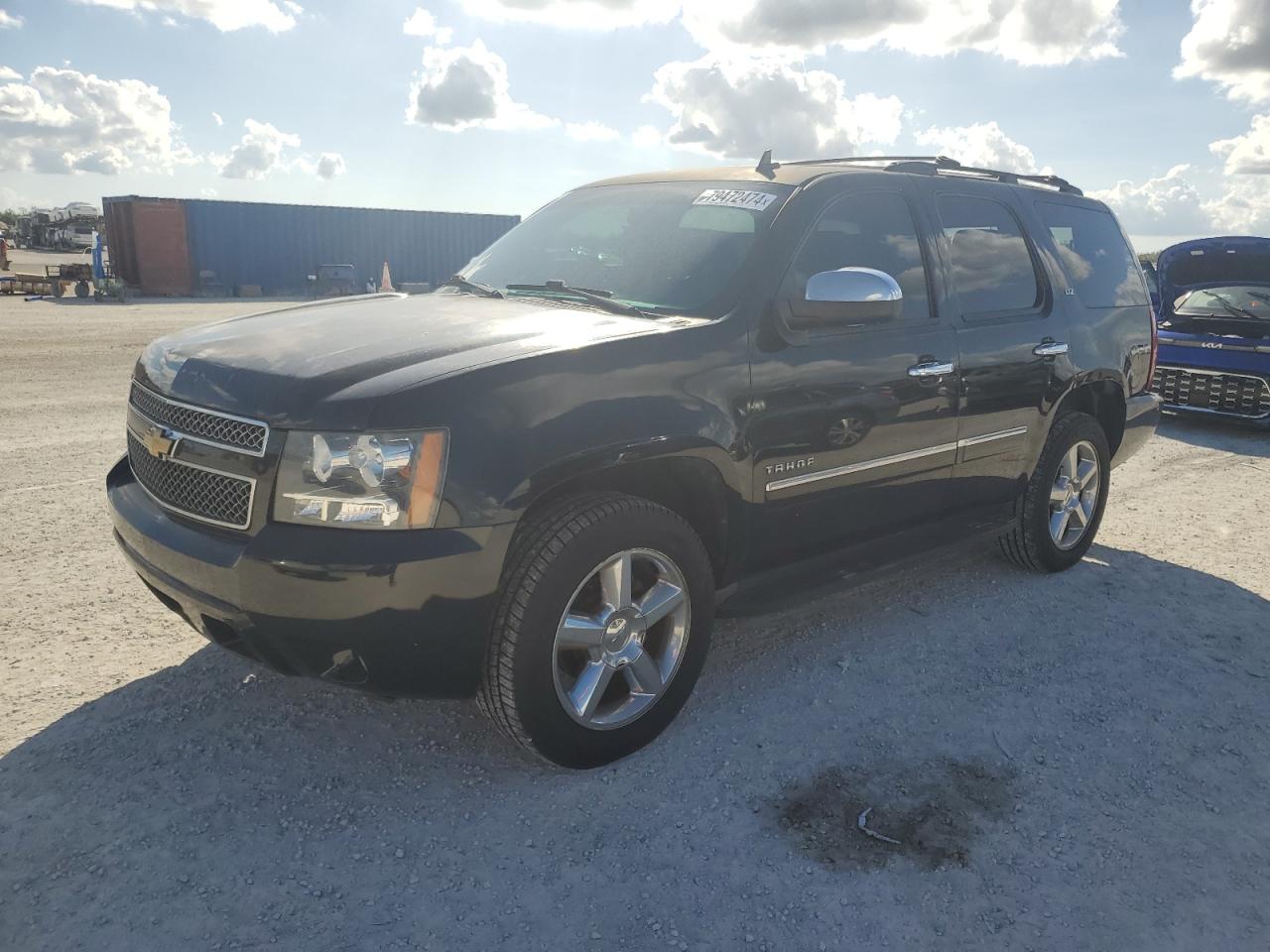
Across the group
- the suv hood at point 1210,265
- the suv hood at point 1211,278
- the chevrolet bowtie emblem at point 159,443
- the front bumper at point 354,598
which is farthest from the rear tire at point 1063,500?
the suv hood at point 1210,265

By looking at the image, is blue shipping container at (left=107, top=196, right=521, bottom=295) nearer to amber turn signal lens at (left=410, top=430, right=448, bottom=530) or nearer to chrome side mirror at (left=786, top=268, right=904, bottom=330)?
chrome side mirror at (left=786, top=268, right=904, bottom=330)

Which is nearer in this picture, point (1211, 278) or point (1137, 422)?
point (1137, 422)

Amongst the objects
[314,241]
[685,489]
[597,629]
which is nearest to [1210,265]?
[685,489]

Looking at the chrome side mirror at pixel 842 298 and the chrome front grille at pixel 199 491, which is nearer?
the chrome front grille at pixel 199 491

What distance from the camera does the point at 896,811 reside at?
2887 mm

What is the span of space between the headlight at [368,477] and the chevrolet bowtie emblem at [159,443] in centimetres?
57

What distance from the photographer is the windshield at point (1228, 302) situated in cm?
941

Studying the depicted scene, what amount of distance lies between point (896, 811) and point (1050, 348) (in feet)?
8.54

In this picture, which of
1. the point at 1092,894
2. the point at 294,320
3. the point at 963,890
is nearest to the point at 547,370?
the point at 294,320

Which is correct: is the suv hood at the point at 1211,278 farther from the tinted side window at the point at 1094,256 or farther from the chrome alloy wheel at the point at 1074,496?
the chrome alloy wheel at the point at 1074,496

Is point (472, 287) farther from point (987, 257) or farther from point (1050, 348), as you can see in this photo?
point (1050, 348)

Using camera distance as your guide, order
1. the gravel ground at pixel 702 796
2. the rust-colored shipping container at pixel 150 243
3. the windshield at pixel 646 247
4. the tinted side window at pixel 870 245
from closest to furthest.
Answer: the gravel ground at pixel 702 796 → the windshield at pixel 646 247 → the tinted side window at pixel 870 245 → the rust-colored shipping container at pixel 150 243

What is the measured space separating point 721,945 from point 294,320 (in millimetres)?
2466

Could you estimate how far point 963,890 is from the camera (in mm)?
2551
